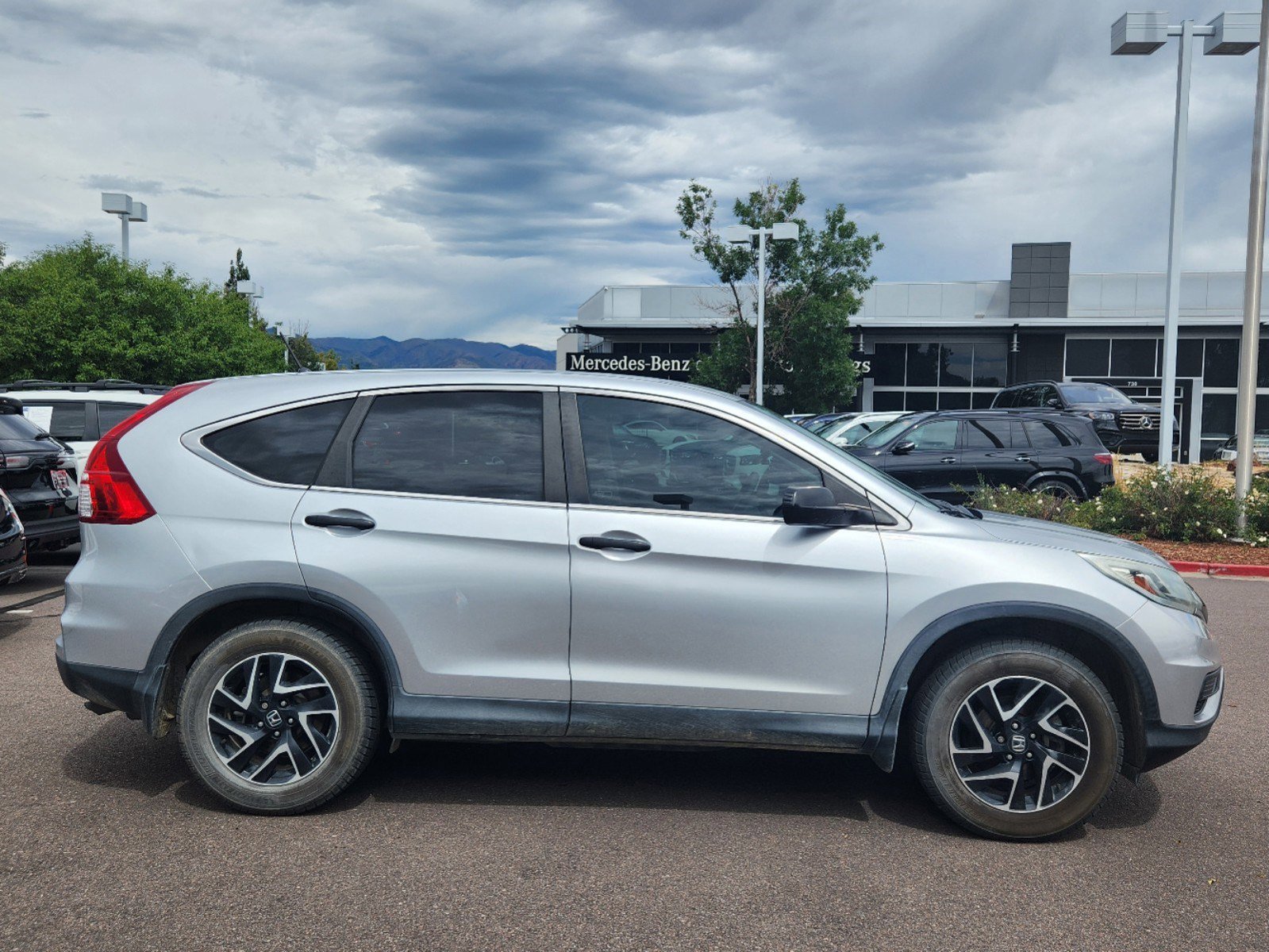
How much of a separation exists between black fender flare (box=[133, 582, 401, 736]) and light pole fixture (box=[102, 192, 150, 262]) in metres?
23.1

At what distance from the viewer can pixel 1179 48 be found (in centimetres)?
1501

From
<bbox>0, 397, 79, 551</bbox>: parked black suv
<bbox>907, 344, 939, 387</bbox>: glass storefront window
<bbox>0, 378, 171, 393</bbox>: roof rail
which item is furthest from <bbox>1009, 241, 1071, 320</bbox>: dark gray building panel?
<bbox>0, 397, 79, 551</bbox>: parked black suv

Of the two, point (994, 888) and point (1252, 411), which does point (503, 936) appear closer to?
point (994, 888)

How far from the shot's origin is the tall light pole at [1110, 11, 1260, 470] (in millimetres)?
14133

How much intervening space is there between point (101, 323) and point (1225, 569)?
24595 mm

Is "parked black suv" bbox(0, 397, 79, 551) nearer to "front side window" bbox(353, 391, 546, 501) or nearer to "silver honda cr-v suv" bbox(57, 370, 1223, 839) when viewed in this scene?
"silver honda cr-v suv" bbox(57, 370, 1223, 839)

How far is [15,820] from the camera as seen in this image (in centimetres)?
396

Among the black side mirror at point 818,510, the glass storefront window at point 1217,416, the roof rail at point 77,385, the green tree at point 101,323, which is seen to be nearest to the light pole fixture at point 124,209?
the green tree at point 101,323

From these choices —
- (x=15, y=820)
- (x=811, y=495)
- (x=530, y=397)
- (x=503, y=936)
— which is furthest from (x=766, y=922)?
(x=15, y=820)

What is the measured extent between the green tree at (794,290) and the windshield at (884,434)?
54.9 feet

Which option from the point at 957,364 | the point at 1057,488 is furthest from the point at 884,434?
the point at 957,364

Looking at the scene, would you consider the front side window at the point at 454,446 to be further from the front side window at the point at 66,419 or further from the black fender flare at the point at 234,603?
the front side window at the point at 66,419

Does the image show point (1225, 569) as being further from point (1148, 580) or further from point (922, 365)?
point (922, 365)

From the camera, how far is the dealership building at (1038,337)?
39.8m
